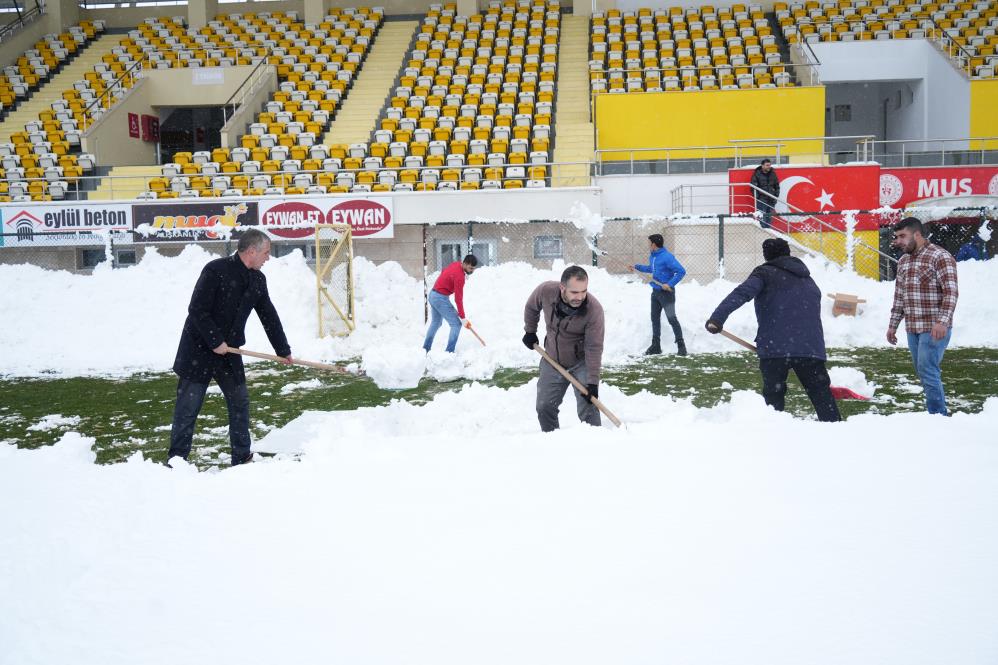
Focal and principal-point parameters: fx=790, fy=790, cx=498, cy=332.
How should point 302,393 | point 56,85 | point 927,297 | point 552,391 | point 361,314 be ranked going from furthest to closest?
point 56,85, point 361,314, point 302,393, point 927,297, point 552,391

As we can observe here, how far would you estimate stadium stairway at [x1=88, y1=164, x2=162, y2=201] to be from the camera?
19.9 metres

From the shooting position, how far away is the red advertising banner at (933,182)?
18969mm

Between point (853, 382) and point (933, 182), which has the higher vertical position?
point (933, 182)

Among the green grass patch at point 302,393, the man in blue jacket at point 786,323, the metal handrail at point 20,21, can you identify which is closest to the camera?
the man in blue jacket at point 786,323

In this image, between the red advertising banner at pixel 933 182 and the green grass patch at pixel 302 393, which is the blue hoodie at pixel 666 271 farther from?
the red advertising banner at pixel 933 182

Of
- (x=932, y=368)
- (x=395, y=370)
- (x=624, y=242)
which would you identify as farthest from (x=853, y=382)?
(x=624, y=242)

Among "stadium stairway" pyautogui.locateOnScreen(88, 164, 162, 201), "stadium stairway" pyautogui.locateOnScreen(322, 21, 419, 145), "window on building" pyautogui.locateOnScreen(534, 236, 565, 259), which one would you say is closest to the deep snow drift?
"window on building" pyautogui.locateOnScreen(534, 236, 565, 259)

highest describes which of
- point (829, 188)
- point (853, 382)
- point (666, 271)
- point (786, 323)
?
point (829, 188)

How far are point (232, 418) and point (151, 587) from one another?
3.05 m

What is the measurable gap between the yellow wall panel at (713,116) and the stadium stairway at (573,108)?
69 cm

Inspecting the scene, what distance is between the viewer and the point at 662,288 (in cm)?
1094

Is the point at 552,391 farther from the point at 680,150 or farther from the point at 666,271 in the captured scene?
the point at 680,150

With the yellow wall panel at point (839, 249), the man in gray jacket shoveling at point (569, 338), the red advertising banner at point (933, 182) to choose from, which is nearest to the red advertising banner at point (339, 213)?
the yellow wall panel at point (839, 249)

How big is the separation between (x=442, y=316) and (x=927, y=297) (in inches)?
244
